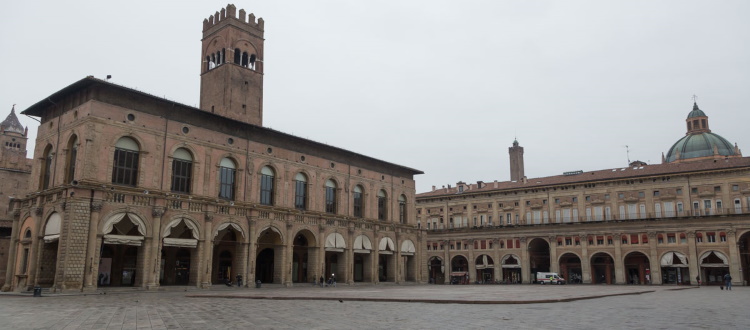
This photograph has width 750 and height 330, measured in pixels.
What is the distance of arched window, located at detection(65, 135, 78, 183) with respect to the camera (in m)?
34.0

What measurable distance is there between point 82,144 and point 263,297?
52.9 feet

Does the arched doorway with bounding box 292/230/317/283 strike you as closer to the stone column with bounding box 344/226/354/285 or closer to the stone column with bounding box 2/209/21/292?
the stone column with bounding box 344/226/354/285

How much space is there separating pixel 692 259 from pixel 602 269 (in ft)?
34.8

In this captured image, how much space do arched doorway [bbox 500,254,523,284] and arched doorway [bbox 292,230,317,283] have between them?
3220 cm

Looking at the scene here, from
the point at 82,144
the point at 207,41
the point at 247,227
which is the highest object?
the point at 207,41

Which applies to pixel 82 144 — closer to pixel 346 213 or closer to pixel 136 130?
pixel 136 130

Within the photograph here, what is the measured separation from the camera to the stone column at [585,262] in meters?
66.7

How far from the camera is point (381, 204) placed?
184 ft

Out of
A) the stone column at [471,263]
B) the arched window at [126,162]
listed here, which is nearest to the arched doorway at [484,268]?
the stone column at [471,263]

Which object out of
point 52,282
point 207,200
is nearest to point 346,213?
point 207,200

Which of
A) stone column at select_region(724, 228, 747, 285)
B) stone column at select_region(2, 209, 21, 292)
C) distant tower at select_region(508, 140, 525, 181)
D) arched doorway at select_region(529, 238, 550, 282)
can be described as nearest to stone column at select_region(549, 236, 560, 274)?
arched doorway at select_region(529, 238, 550, 282)

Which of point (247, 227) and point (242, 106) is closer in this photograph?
point (247, 227)

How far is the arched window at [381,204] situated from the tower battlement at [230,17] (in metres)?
19.6

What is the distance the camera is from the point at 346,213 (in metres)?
50.5
